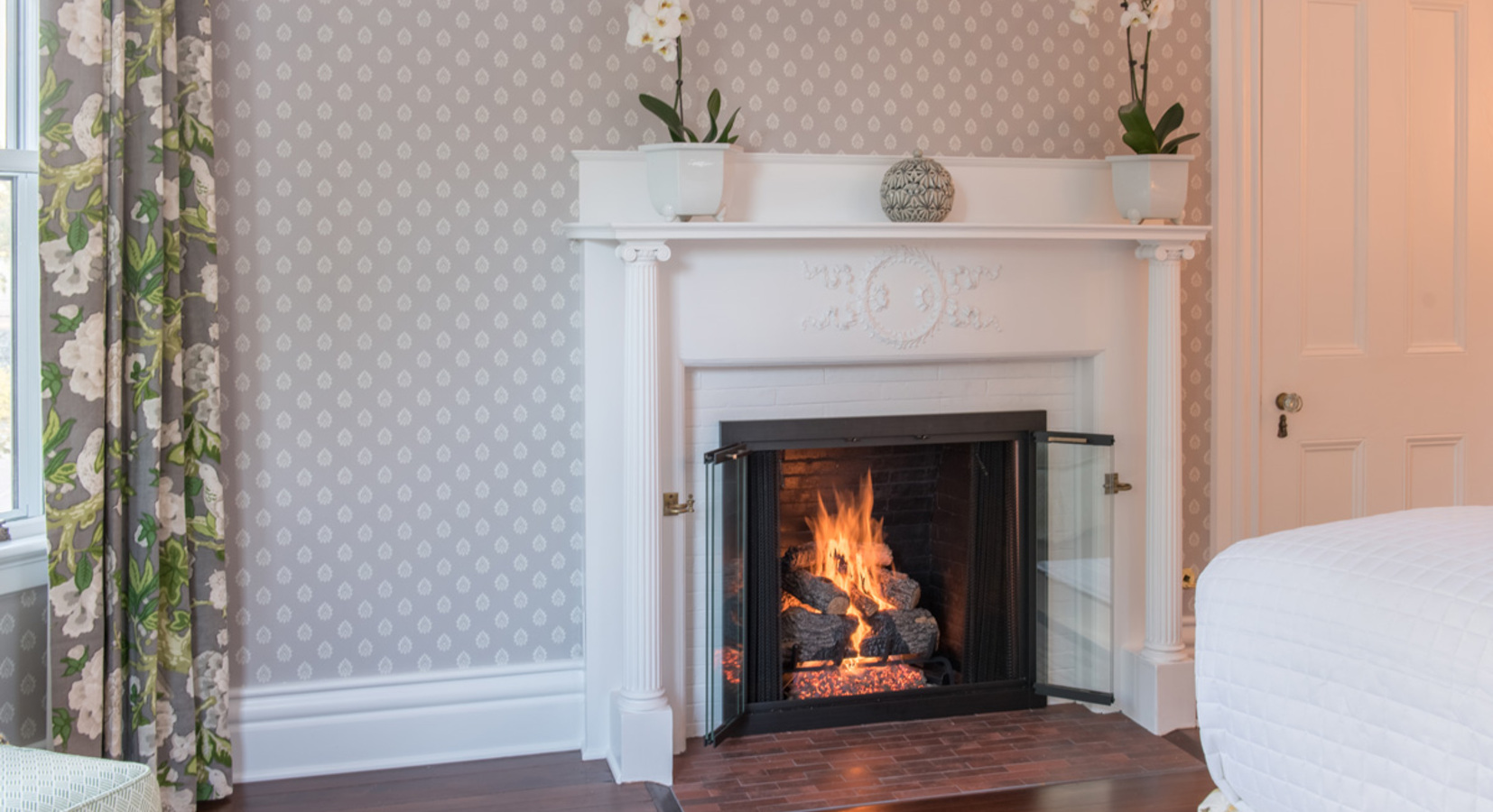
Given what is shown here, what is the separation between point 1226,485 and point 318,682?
8.80ft

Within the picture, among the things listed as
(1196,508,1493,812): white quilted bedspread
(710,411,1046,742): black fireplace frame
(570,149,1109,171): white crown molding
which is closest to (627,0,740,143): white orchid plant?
(570,149,1109,171): white crown molding

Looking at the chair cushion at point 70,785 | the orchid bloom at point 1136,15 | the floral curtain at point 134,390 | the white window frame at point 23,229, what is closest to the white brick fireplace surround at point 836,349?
the orchid bloom at point 1136,15

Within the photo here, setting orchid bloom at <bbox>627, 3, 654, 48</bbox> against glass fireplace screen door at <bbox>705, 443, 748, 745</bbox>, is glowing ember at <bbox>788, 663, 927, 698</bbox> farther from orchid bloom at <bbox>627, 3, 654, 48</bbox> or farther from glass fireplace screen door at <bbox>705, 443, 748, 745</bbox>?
orchid bloom at <bbox>627, 3, 654, 48</bbox>

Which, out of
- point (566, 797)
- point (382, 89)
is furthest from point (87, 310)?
point (566, 797)

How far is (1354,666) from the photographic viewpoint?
55.0 inches

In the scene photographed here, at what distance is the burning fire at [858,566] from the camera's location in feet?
11.6

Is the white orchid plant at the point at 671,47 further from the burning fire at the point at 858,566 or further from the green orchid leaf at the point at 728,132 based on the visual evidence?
the burning fire at the point at 858,566

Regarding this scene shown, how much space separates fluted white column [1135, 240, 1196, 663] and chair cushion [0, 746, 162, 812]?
8.79 feet

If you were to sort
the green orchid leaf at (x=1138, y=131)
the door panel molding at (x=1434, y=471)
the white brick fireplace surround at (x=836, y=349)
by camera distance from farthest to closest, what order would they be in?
1. the door panel molding at (x=1434, y=471)
2. the green orchid leaf at (x=1138, y=131)
3. the white brick fireplace surround at (x=836, y=349)

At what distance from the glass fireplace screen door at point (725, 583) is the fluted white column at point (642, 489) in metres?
0.15

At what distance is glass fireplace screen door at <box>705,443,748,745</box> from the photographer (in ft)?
10.2

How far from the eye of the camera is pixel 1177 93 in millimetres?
3551

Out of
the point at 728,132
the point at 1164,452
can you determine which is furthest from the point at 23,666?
the point at 1164,452

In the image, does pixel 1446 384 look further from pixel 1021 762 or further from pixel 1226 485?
pixel 1021 762
